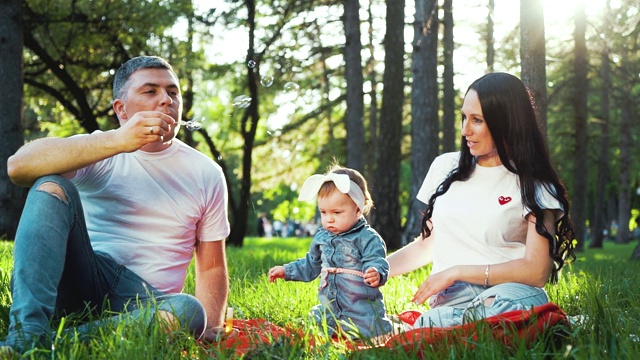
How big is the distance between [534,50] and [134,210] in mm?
4708

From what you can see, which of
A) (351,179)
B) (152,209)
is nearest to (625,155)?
(351,179)

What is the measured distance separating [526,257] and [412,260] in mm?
794

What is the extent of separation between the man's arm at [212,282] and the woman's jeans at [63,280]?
232 mm

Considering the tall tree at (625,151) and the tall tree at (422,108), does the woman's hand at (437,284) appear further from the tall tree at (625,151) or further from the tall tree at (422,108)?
the tall tree at (625,151)

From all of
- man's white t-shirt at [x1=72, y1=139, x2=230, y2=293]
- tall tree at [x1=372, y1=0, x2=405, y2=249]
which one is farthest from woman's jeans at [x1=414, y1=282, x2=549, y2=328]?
tall tree at [x1=372, y1=0, x2=405, y2=249]

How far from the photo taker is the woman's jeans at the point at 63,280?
3.24m

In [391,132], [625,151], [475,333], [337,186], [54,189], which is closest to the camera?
[475,333]

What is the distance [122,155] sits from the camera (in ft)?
13.4

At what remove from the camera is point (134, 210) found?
401 centimetres

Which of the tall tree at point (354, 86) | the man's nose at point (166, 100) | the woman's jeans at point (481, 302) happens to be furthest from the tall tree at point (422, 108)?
the man's nose at point (166, 100)

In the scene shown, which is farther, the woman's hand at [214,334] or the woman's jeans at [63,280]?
the woman's hand at [214,334]

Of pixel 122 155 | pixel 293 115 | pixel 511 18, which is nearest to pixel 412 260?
pixel 122 155

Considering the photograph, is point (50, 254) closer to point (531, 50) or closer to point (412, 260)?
point (412, 260)

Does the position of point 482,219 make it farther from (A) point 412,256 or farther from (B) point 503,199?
(A) point 412,256
